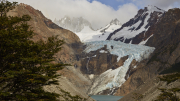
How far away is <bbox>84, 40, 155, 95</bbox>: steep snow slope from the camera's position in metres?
134

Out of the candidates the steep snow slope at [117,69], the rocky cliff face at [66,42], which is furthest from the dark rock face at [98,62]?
the rocky cliff face at [66,42]

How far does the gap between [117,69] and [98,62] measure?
22289 millimetres

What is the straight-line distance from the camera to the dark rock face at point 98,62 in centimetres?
16248

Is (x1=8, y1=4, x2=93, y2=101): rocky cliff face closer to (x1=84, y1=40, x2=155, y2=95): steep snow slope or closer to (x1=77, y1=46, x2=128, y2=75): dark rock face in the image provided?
(x1=77, y1=46, x2=128, y2=75): dark rock face

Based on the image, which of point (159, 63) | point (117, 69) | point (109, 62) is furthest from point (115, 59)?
point (159, 63)

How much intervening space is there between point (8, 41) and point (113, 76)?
130 meters

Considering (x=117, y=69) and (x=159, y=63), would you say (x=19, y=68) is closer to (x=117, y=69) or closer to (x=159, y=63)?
(x=159, y=63)

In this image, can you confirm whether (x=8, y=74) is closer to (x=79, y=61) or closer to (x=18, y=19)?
(x=18, y=19)

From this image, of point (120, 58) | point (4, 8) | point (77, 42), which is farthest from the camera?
point (77, 42)

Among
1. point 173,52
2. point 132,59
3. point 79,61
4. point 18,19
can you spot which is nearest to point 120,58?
point 132,59

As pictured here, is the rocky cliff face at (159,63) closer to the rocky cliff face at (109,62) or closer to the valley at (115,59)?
the valley at (115,59)

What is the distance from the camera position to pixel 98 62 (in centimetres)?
16850

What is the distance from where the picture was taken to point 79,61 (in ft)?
561

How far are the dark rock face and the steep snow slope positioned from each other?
4148 mm
